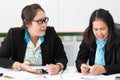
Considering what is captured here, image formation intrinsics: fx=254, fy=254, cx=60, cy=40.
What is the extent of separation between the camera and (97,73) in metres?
1.98

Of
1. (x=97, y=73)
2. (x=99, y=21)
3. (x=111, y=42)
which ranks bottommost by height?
(x=97, y=73)

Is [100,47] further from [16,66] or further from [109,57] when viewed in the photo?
[16,66]

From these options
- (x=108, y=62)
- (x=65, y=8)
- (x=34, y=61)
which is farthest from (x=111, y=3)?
(x=34, y=61)

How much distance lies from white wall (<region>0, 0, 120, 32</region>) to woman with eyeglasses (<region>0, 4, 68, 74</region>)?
0.75 meters

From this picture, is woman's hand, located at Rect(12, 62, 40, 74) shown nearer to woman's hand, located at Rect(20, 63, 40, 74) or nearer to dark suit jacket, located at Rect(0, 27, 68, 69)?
woman's hand, located at Rect(20, 63, 40, 74)

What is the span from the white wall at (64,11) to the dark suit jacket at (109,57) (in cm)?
90

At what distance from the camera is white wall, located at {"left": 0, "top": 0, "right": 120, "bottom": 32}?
3.08m

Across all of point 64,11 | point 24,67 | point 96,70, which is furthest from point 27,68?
point 64,11

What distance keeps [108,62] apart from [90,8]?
1057mm

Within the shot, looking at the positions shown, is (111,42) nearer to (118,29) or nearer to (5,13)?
(118,29)

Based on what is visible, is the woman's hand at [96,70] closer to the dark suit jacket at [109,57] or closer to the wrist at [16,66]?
the dark suit jacket at [109,57]

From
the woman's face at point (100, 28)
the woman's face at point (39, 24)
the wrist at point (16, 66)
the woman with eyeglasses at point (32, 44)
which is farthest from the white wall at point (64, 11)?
the wrist at point (16, 66)

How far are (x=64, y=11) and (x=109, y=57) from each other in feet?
3.69

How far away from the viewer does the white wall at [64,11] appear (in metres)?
3.08
